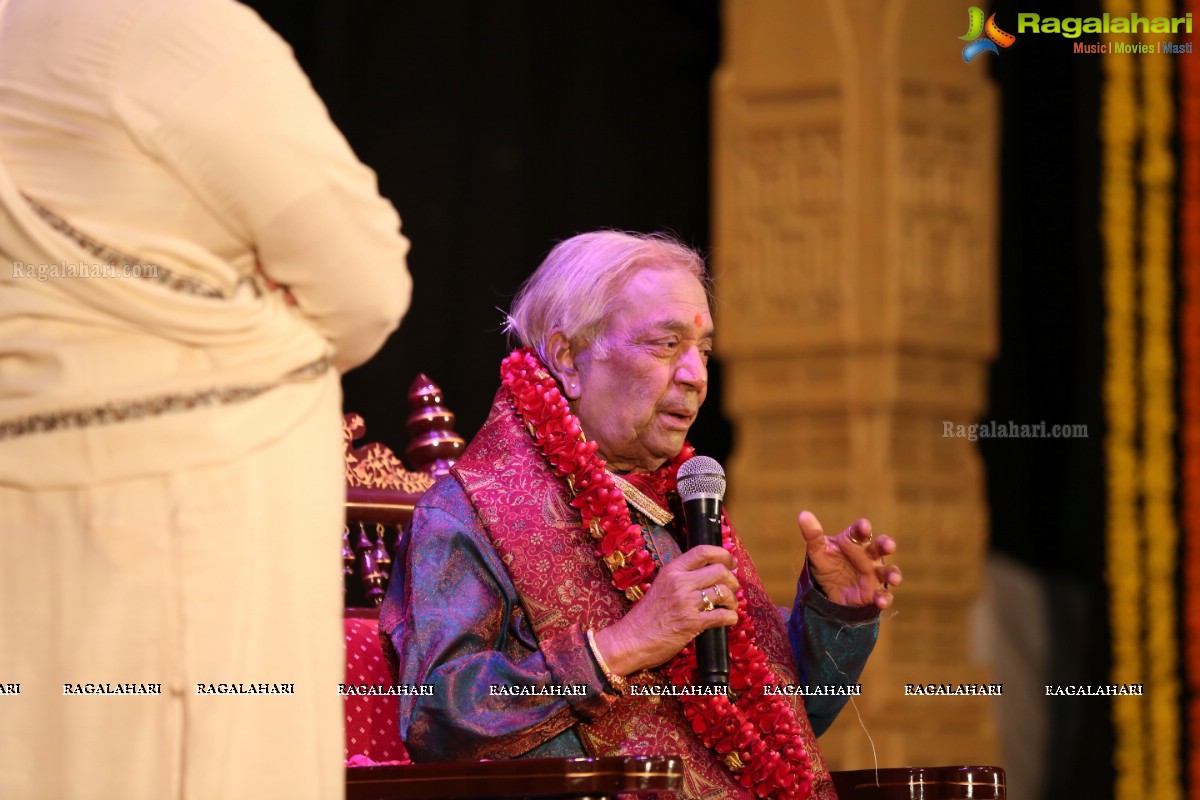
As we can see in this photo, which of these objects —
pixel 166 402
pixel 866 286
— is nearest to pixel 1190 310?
pixel 866 286

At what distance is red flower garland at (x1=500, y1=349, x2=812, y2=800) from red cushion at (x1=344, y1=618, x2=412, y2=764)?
0.44 m

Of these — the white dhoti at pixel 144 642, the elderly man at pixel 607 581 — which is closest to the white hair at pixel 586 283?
the elderly man at pixel 607 581

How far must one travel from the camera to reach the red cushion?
293 cm

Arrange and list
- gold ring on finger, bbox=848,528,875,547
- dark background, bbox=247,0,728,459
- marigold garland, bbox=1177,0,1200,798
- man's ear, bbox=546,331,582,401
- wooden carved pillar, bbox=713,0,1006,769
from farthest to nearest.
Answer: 1. wooden carved pillar, bbox=713,0,1006,769
2. marigold garland, bbox=1177,0,1200,798
3. dark background, bbox=247,0,728,459
4. man's ear, bbox=546,331,582,401
5. gold ring on finger, bbox=848,528,875,547

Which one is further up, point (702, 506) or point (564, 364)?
point (564, 364)

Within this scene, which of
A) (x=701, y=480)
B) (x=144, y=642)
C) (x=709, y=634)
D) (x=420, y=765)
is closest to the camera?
(x=144, y=642)

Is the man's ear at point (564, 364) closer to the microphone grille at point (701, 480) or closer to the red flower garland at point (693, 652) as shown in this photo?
the red flower garland at point (693, 652)

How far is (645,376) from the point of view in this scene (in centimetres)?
299

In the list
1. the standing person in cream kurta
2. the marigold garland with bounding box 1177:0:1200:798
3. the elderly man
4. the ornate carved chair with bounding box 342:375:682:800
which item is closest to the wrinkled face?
the elderly man

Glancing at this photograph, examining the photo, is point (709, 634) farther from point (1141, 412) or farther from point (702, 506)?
point (1141, 412)

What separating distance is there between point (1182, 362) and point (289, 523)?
410 cm

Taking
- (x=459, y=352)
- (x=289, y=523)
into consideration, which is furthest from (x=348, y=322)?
(x=459, y=352)

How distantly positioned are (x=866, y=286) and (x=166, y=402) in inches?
155

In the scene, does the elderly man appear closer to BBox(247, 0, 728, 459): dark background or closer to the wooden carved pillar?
BBox(247, 0, 728, 459): dark background
